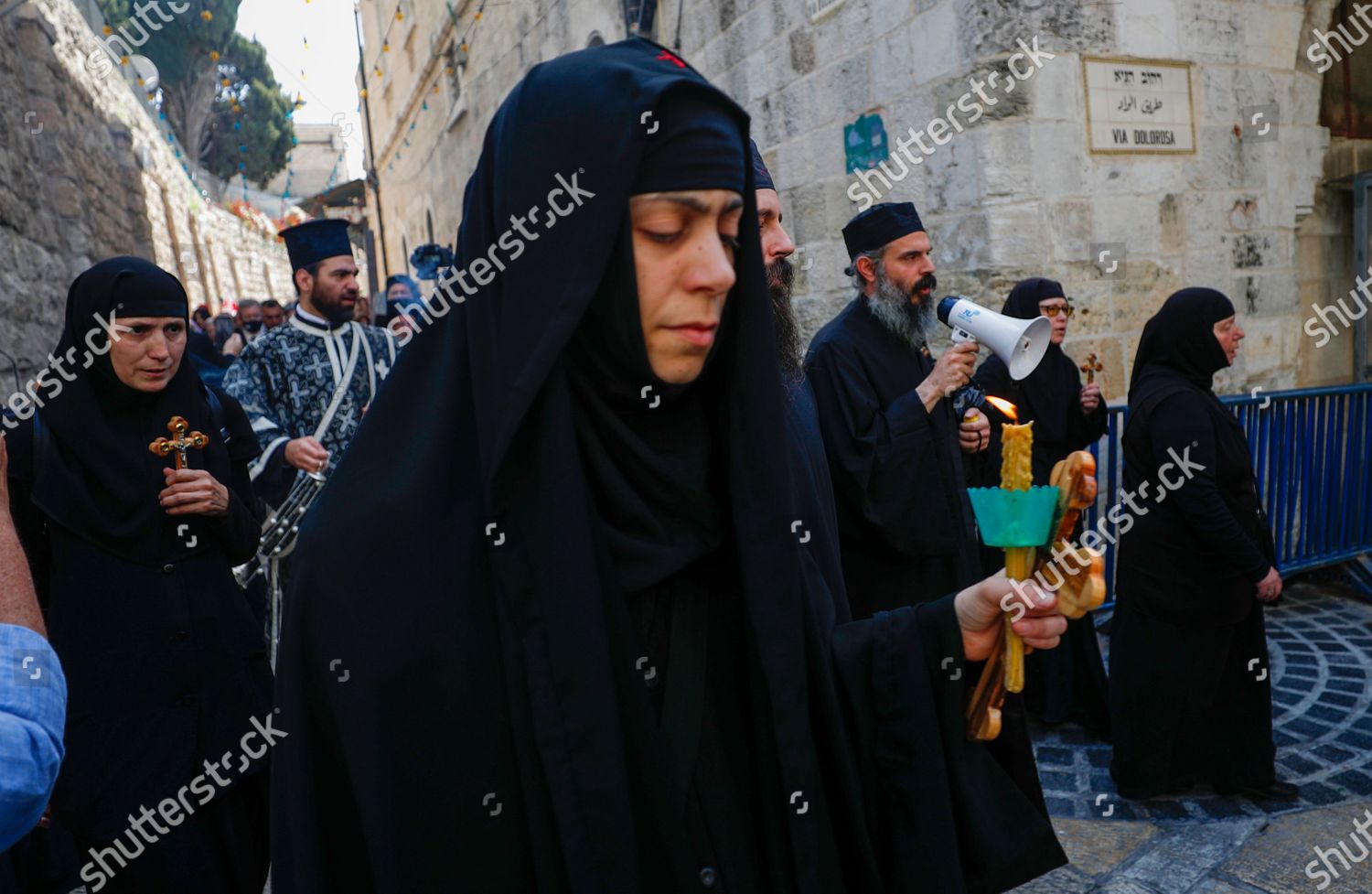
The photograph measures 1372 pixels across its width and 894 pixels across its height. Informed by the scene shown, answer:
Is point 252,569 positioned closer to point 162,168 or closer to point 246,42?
point 162,168

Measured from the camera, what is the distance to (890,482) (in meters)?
Answer: 3.77

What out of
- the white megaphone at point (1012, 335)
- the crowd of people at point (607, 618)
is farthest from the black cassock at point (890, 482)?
the crowd of people at point (607, 618)

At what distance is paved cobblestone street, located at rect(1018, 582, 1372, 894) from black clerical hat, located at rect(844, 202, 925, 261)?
236 cm

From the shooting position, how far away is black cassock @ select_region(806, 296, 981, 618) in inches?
149

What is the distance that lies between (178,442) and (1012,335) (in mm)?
2760

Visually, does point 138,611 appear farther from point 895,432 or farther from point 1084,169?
point 1084,169

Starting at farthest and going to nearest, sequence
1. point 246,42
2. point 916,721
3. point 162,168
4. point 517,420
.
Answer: point 246,42 → point 162,168 → point 916,721 → point 517,420

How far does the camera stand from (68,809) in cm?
262

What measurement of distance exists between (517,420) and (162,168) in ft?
61.9

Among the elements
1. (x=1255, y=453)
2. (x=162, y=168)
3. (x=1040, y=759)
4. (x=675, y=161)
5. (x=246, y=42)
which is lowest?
(x=1040, y=759)

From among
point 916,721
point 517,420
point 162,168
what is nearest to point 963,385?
point 916,721

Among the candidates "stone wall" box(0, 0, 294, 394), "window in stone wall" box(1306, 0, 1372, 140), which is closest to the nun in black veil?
"stone wall" box(0, 0, 294, 394)

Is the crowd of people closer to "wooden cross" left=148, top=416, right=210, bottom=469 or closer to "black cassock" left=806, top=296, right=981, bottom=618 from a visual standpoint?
"wooden cross" left=148, top=416, right=210, bottom=469

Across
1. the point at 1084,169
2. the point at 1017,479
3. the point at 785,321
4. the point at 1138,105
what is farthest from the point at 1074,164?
the point at 1017,479
